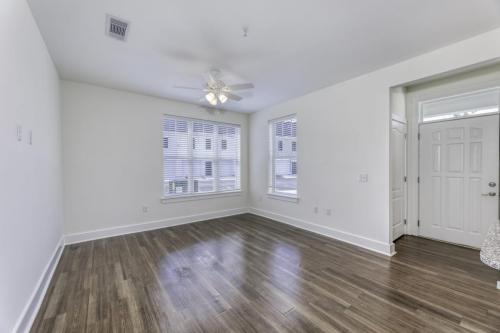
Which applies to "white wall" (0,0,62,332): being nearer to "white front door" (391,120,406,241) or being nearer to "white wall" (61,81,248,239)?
"white wall" (61,81,248,239)

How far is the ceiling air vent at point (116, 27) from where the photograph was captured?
7.09ft

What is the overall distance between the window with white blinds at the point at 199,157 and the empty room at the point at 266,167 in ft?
0.16

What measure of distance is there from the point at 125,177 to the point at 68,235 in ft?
4.17

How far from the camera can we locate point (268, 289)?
2320mm

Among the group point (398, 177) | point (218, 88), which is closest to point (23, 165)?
point (218, 88)

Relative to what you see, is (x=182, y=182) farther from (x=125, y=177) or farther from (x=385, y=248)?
(x=385, y=248)

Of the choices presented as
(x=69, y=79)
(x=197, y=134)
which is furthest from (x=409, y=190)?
(x=69, y=79)

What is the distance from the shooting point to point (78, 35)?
241 cm

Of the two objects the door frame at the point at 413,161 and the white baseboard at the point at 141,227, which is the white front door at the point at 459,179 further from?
the white baseboard at the point at 141,227

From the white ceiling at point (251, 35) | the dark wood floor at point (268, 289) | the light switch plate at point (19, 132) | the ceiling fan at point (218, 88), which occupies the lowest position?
the dark wood floor at point (268, 289)

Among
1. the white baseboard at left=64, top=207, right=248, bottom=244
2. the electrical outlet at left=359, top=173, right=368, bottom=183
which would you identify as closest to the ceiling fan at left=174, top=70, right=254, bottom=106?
the electrical outlet at left=359, top=173, right=368, bottom=183

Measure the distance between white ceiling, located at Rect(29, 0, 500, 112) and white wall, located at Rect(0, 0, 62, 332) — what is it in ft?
1.34

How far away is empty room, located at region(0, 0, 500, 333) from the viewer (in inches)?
75.4

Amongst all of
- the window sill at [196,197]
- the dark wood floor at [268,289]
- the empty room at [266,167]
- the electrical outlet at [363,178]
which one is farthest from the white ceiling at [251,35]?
the dark wood floor at [268,289]
